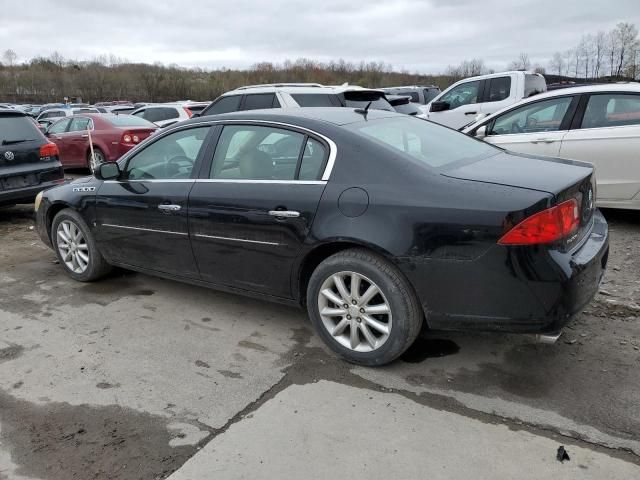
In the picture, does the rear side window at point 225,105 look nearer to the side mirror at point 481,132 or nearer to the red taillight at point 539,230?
the side mirror at point 481,132

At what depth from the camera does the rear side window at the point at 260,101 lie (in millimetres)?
8672

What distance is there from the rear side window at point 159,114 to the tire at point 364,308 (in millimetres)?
11707

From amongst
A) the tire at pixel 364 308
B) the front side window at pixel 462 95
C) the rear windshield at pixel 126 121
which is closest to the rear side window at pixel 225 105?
the rear windshield at pixel 126 121

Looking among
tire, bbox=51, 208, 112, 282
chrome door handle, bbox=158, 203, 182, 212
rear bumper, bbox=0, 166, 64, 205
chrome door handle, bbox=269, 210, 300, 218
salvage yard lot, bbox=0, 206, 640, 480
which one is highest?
chrome door handle, bbox=269, 210, 300, 218

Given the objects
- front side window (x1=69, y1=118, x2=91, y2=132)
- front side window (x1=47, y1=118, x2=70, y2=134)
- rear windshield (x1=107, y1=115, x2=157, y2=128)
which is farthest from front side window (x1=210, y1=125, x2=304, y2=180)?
front side window (x1=47, y1=118, x2=70, y2=134)

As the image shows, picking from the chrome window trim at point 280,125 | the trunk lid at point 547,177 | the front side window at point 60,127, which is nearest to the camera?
the trunk lid at point 547,177

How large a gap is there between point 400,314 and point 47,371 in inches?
88.2

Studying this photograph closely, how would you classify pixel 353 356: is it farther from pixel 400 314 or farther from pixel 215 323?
pixel 215 323

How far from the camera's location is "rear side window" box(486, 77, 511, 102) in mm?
11109

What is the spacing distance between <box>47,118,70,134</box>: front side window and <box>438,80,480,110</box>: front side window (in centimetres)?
864

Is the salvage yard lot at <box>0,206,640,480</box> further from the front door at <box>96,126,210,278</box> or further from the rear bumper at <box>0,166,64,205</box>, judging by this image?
the rear bumper at <box>0,166,64,205</box>

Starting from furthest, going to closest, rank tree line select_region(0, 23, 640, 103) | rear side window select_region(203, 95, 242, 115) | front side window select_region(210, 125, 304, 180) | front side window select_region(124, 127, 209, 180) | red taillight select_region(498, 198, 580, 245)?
tree line select_region(0, 23, 640, 103), rear side window select_region(203, 95, 242, 115), front side window select_region(124, 127, 209, 180), front side window select_region(210, 125, 304, 180), red taillight select_region(498, 198, 580, 245)

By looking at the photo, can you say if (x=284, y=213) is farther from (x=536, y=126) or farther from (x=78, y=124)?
(x=78, y=124)

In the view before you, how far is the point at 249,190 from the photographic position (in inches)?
146
